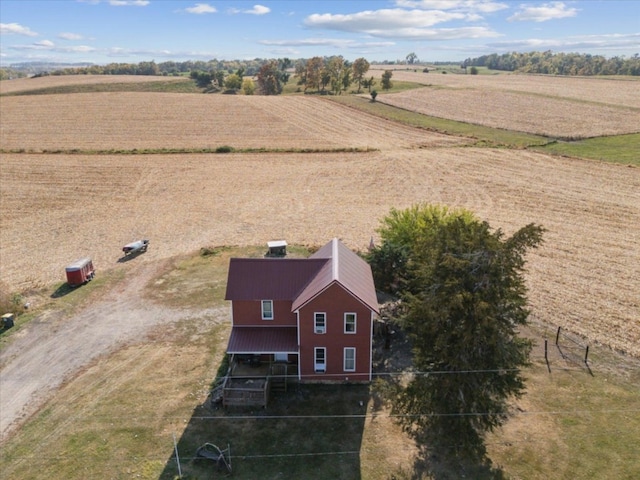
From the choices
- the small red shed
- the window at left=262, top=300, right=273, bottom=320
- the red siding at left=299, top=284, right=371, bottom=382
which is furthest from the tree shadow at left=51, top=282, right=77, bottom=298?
the red siding at left=299, top=284, right=371, bottom=382

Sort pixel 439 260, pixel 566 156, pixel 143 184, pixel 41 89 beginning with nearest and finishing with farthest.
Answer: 1. pixel 439 260
2. pixel 143 184
3. pixel 566 156
4. pixel 41 89

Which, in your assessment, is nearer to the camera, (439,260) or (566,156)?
(439,260)

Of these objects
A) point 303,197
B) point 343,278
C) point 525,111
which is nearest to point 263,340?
point 343,278

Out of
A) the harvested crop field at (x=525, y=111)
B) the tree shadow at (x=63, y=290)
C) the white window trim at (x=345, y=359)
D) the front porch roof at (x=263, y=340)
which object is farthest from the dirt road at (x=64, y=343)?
the harvested crop field at (x=525, y=111)

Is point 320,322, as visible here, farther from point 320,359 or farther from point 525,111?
point 525,111

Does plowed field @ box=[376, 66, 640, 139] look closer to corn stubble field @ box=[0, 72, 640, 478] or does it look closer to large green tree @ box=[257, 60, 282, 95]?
corn stubble field @ box=[0, 72, 640, 478]


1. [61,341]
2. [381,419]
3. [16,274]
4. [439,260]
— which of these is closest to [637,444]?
[381,419]

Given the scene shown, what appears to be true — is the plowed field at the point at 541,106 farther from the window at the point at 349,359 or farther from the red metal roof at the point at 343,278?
the window at the point at 349,359

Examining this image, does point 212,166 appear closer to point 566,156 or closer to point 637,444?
point 566,156
